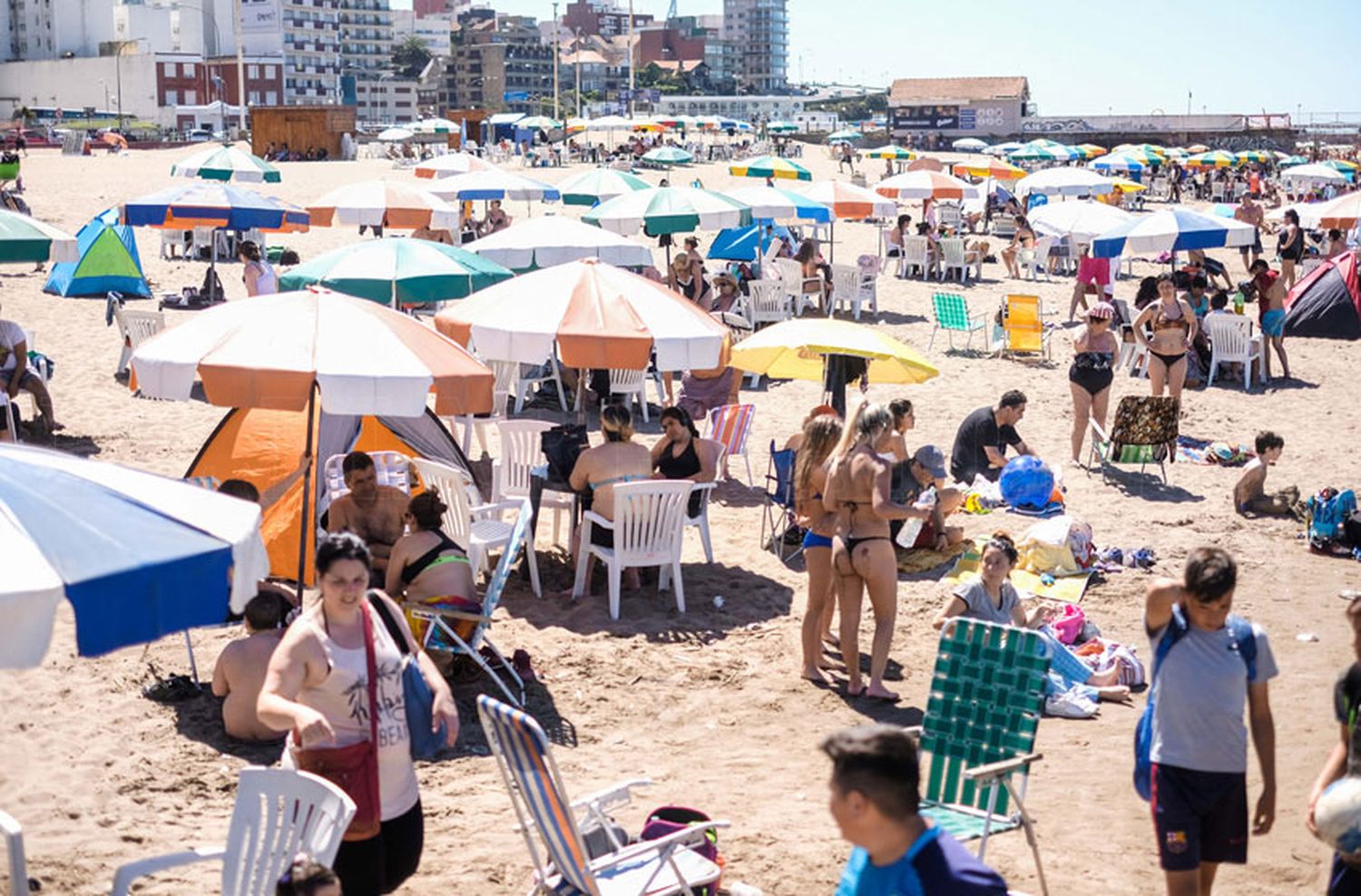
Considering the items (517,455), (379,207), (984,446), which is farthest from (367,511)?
(379,207)

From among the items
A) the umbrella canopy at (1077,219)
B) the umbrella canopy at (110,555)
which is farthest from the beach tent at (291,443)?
the umbrella canopy at (1077,219)

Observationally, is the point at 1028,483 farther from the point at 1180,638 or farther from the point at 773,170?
the point at 773,170

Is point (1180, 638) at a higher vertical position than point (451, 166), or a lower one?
lower

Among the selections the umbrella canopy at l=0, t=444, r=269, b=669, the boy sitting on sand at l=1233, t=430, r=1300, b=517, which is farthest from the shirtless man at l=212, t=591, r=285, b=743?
the boy sitting on sand at l=1233, t=430, r=1300, b=517

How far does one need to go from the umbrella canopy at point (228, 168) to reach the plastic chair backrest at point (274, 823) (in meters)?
20.4

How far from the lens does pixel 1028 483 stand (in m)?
10.0

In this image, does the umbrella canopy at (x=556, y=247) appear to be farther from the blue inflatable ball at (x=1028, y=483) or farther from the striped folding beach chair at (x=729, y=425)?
the blue inflatable ball at (x=1028, y=483)

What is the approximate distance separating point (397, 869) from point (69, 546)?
4.49 feet

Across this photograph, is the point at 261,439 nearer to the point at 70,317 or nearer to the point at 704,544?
the point at 704,544

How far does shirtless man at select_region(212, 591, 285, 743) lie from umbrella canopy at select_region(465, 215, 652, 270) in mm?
6107

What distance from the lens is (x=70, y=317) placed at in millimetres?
17625

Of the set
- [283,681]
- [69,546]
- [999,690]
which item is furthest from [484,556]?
[69,546]

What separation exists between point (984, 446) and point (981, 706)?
5.62 m

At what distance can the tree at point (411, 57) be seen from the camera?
165m
